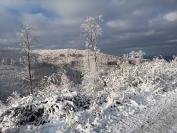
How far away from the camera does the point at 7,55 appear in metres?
152

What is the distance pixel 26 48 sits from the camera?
57.2m

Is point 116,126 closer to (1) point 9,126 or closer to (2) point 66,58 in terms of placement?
(1) point 9,126

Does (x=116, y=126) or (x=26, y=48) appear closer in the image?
(x=116, y=126)

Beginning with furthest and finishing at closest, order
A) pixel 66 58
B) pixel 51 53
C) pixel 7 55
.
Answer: pixel 7 55, pixel 51 53, pixel 66 58

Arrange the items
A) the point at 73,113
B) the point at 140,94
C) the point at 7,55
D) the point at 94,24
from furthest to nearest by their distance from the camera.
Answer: the point at 7,55 → the point at 94,24 → the point at 140,94 → the point at 73,113

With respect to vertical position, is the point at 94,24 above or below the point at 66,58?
above

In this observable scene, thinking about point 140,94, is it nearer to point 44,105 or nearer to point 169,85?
point 169,85

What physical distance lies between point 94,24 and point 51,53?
8035cm

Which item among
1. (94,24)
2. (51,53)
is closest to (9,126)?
(94,24)

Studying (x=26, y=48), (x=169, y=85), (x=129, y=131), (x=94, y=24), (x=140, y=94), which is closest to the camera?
(x=129, y=131)

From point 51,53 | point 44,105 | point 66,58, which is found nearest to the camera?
point 44,105

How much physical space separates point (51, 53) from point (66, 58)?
431 inches

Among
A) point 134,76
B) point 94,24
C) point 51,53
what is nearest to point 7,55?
point 51,53

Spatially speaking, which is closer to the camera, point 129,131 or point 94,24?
point 129,131
